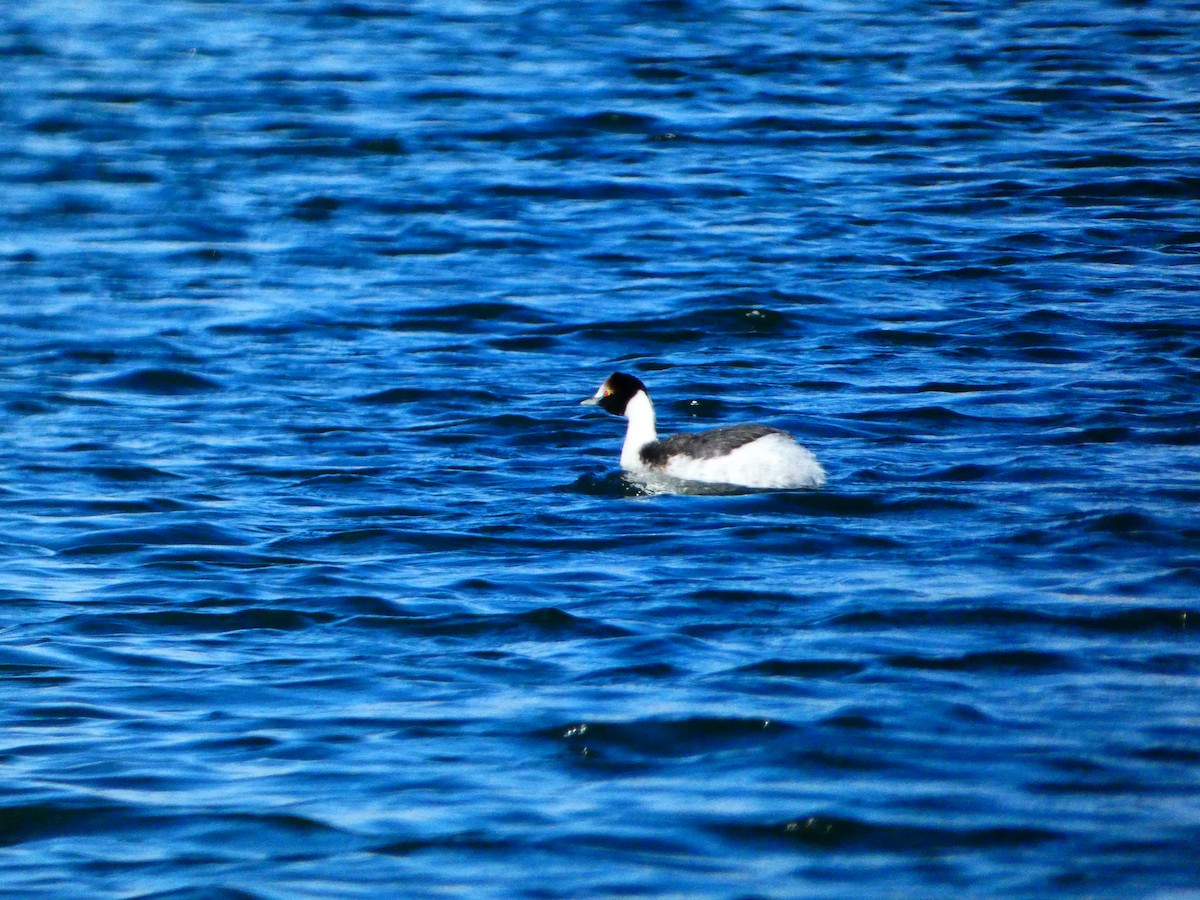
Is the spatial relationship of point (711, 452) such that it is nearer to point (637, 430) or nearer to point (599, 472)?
point (637, 430)

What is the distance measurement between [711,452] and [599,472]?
4.29ft

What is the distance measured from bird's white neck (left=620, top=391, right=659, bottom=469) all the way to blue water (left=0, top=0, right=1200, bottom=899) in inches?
Answer: 10.2

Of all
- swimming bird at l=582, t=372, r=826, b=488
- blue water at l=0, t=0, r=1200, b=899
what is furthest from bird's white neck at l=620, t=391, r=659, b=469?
blue water at l=0, t=0, r=1200, b=899

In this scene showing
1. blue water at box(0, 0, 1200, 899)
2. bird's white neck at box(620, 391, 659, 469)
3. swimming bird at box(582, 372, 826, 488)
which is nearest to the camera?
blue water at box(0, 0, 1200, 899)

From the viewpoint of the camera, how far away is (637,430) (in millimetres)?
13062

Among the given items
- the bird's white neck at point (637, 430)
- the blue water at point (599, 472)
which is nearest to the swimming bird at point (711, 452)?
the bird's white neck at point (637, 430)

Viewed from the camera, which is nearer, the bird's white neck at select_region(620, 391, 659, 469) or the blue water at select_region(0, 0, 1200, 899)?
the blue water at select_region(0, 0, 1200, 899)

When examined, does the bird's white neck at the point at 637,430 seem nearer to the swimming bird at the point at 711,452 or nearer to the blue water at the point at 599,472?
the swimming bird at the point at 711,452

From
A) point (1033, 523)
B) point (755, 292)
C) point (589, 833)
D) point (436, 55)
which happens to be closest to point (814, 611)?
point (1033, 523)

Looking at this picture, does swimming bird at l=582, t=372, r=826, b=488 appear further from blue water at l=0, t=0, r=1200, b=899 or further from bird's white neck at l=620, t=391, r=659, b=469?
blue water at l=0, t=0, r=1200, b=899

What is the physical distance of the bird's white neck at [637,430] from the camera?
42.5ft

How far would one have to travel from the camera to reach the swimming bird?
461 inches

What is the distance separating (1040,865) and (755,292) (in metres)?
11.3

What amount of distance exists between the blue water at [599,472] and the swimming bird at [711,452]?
21 cm
